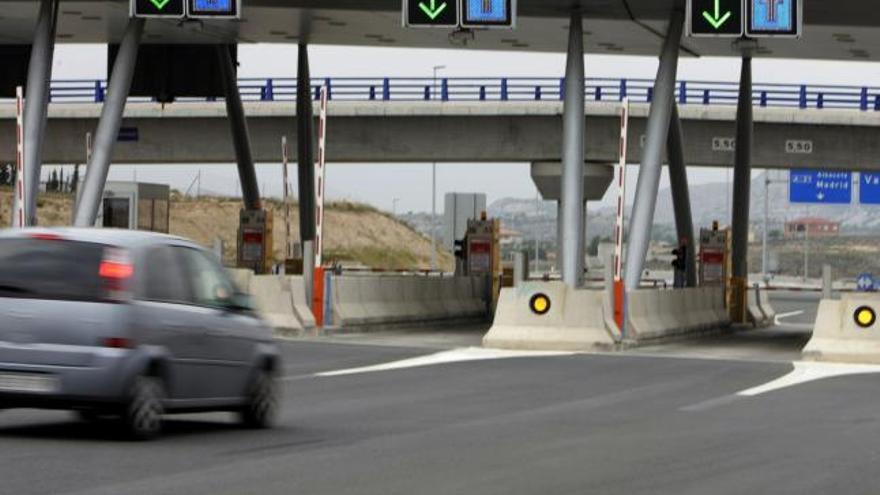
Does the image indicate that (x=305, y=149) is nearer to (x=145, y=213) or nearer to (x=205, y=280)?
(x=145, y=213)

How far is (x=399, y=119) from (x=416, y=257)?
70.0m

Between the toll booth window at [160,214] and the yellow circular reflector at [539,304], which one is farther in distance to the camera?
the toll booth window at [160,214]

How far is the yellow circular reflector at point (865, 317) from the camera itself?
27703 millimetres

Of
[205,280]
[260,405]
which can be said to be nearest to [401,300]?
[260,405]

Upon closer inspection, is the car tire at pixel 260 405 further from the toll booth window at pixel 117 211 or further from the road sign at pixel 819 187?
the road sign at pixel 819 187

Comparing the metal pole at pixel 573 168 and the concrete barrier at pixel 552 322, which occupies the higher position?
the metal pole at pixel 573 168

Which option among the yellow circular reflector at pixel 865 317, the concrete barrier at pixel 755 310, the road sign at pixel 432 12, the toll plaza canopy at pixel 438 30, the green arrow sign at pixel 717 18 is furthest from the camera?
the concrete barrier at pixel 755 310

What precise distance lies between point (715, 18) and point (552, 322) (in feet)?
18.8

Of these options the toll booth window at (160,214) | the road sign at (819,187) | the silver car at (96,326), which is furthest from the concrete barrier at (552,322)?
the road sign at (819,187)

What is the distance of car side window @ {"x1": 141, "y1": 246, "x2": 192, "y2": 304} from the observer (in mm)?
14172

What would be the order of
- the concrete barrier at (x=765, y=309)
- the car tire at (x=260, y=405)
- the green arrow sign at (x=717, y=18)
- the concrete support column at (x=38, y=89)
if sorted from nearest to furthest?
1. the car tire at (x=260, y=405)
2. the green arrow sign at (x=717, y=18)
3. the concrete support column at (x=38, y=89)
4. the concrete barrier at (x=765, y=309)

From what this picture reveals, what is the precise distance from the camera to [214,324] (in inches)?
587

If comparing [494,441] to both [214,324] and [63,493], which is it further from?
[63,493]

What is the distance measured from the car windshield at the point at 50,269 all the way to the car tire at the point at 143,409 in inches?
26.9
